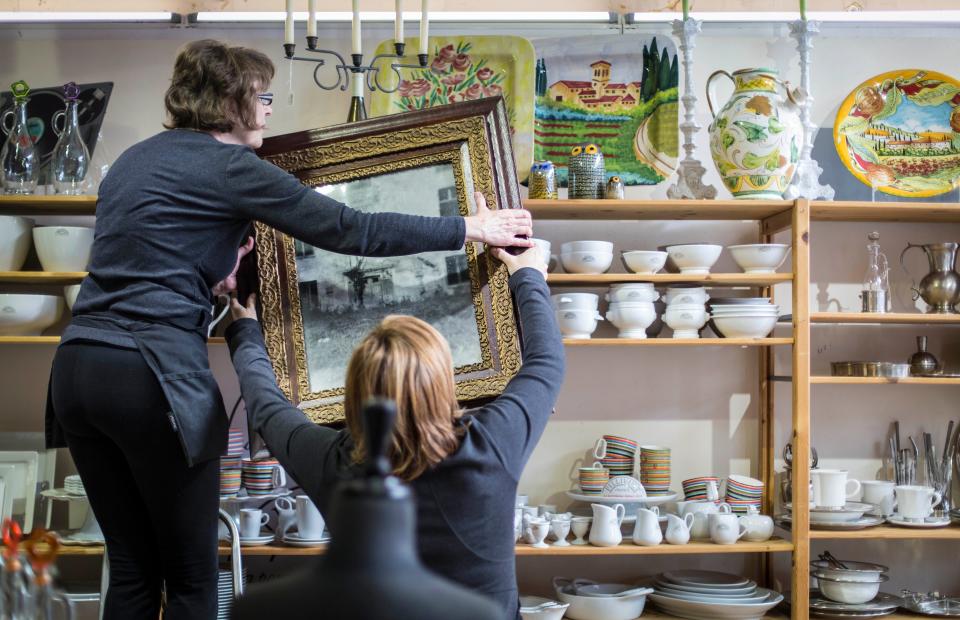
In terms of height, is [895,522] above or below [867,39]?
below

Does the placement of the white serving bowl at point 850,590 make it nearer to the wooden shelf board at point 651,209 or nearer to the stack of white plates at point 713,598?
the stack of white plates at point 713,598

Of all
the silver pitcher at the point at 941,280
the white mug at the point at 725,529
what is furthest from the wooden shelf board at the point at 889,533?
the silver pitcher at the point at 941,280

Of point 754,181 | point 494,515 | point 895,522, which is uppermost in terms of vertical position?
point 754,181

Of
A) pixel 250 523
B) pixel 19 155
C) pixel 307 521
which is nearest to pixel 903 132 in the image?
pixel 307 521

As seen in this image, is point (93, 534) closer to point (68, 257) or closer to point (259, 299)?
point (68, 257)

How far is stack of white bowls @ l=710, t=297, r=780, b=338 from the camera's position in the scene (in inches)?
112

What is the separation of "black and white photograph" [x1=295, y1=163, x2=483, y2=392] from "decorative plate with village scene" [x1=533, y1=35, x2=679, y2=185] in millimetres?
1037

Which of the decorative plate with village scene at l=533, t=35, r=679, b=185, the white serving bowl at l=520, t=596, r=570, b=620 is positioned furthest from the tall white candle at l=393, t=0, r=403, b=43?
the white serving bowl at l=520, t=596, r=570, b=620

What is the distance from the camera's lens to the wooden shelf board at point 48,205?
9.07ft

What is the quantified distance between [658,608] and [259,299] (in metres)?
1.55

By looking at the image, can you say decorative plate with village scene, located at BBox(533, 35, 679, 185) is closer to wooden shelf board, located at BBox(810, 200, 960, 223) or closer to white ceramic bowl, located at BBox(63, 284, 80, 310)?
wooden shelf board, located at BBox(810, 200, 960, 223)

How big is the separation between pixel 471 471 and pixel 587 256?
5.29 ft

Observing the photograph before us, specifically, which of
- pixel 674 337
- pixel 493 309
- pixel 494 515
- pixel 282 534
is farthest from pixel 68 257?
pixel 494 515

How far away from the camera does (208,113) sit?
1825 millimetres
